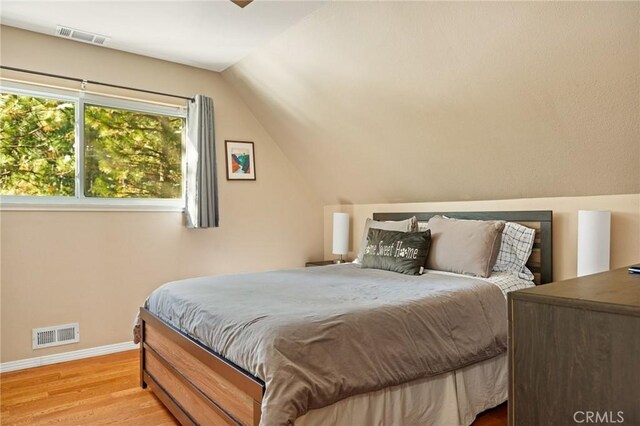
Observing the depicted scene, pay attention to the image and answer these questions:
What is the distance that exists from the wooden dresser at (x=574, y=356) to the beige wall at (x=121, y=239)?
316 cm

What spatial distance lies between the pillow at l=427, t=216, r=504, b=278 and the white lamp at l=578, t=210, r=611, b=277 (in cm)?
48

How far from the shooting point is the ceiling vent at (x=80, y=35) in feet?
9.78

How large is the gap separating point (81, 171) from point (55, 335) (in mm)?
1259

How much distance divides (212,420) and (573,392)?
1444mm

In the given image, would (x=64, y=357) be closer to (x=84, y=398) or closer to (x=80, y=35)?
(x=84, y=398)

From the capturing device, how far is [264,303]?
1.98 metres

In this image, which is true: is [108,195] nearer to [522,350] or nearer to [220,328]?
[220,328]

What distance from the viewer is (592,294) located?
981mm

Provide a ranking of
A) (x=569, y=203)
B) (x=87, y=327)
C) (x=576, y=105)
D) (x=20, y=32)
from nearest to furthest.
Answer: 1. (x=576, y=105)
2. (x=569, y=203)
3. (x=20, y=32)
4. (x=87, y=327)

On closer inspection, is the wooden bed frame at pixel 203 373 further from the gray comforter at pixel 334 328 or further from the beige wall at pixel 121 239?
the beige wall at pixel 121 239

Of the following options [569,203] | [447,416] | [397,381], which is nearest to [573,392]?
[397,381]

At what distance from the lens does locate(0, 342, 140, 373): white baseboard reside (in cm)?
295

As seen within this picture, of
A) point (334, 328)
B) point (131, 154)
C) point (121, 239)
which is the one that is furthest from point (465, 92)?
point (121, 239)

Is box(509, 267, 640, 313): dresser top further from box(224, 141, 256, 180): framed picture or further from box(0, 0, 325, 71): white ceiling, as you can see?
box(224, 141, 256, 180): framed picture
